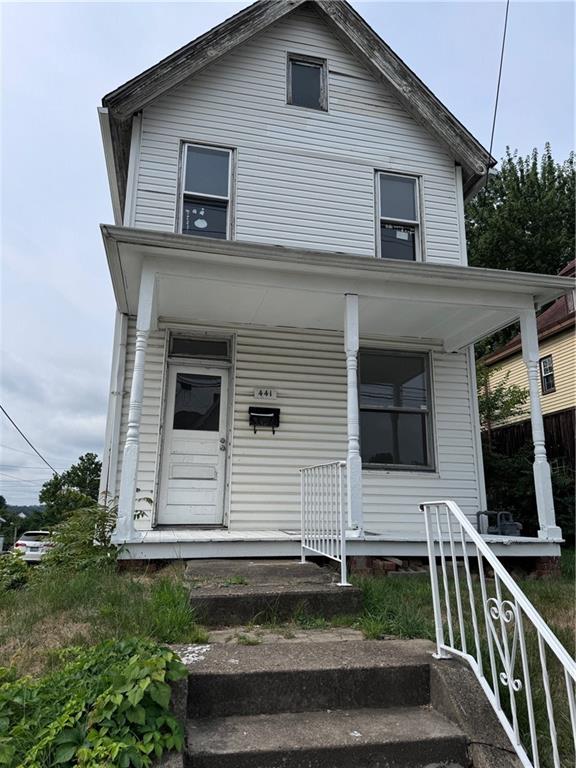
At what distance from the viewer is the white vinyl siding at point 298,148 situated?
6918 millimetres

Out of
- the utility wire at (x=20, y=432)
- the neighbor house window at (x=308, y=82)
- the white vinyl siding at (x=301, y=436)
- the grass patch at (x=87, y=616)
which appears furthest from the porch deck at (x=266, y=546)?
the utility wire at (x=20, y=432)

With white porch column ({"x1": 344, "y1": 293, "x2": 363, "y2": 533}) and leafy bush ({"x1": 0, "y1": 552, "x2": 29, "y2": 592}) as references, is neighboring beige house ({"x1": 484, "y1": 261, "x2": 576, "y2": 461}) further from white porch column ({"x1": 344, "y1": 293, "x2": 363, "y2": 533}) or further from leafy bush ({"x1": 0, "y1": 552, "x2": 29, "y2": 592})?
leafy bush ({"x1": 0, "y1": 552, "x2": 29, "y2": 592})

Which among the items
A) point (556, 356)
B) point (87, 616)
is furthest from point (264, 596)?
point (556, 356)

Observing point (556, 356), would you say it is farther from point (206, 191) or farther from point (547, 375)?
point (206, 191)

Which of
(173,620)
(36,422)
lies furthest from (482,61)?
(36,422)

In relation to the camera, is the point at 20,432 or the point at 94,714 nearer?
the point at 94,714

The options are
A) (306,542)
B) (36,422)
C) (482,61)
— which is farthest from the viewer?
(36,422)

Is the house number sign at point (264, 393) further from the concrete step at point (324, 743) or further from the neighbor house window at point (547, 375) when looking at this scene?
the neighbor house window at point (547, 375)

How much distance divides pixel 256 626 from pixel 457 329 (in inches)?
186

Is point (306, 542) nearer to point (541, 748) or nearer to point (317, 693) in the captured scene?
point (317, 693)

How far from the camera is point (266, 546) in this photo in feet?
16.2

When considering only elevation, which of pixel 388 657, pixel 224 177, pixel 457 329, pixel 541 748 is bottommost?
pixel 541 748

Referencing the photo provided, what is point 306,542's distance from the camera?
191 inches

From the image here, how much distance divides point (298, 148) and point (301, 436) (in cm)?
415
